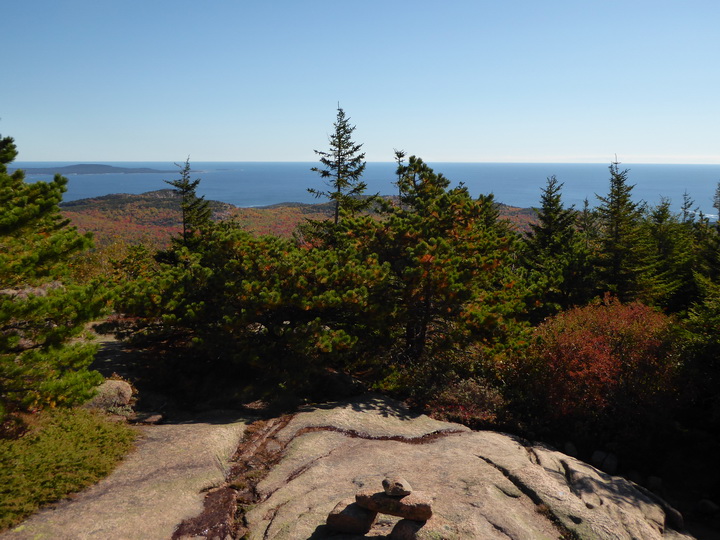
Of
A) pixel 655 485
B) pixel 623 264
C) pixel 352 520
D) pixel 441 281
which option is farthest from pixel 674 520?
pixel 623 264

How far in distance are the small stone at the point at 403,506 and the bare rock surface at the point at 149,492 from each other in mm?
3822

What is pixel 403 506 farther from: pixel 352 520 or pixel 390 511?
pixel 352 520

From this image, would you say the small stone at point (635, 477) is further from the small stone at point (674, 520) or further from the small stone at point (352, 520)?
the small stone at point (352, 520)

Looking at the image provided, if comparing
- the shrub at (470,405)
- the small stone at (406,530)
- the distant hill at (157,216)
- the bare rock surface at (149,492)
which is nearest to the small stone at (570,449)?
the shrub at (470,405)

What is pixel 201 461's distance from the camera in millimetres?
10898

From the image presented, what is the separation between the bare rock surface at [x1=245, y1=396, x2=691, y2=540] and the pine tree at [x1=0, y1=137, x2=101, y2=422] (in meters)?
4.85

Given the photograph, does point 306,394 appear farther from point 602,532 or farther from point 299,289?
point 602,532

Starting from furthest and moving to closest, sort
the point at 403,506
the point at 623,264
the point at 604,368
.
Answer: the point at 623,264
the point at 604,368
the point at 403,506

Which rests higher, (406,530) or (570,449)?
(406,530)

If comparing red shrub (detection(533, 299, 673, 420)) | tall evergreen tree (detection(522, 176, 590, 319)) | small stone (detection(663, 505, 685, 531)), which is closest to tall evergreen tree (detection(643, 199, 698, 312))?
→ tall evergreen tree (detection(522, 176, 590, 319))

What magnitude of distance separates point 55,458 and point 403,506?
772 cm

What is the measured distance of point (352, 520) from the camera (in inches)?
308

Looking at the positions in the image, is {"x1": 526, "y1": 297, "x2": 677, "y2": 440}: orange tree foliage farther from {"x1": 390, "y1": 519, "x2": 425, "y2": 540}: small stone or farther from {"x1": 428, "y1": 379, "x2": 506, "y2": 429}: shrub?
{"x1": 390, "y1": 519, "x2": 425, "y2": 540}: small stone

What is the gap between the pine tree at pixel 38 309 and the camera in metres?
8.67
